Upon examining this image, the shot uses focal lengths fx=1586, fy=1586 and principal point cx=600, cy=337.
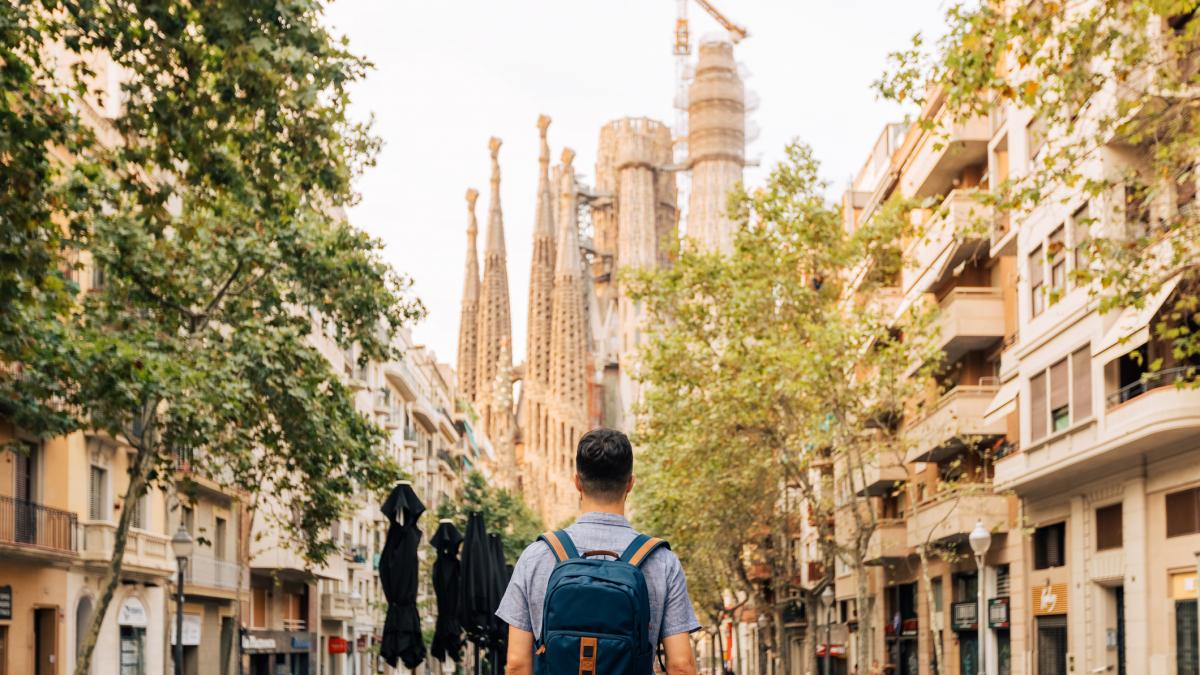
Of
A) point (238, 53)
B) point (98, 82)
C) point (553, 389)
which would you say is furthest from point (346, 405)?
point (553, 389)

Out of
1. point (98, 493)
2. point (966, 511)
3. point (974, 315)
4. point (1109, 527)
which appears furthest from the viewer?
point (974, 315)

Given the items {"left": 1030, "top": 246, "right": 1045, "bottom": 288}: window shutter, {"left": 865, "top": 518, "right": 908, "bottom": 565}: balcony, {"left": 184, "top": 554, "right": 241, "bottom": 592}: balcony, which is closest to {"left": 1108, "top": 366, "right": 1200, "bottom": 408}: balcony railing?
{"left": 1030, "top": 246, "right": 1045, "bottom": 288}: window shutter

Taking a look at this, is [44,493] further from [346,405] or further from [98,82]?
[98,82]

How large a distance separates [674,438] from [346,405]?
15112 millimetres

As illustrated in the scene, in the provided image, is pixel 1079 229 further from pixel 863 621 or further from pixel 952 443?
pixel 863 621

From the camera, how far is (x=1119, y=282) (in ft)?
46.3

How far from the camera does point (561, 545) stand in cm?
501

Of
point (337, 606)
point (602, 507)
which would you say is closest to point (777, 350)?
point (602, 507)

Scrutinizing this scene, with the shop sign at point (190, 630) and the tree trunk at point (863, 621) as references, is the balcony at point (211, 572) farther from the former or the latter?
the tree trunk at point (863, 621)

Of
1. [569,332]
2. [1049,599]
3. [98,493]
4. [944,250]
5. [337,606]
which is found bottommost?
[337,606]

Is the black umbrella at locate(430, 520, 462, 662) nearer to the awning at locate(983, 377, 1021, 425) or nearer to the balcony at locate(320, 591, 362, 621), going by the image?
the awning at locate(983, 377, 1021, 425)

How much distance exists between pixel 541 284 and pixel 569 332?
386 inches

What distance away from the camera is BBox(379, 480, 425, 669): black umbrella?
66.1 feet

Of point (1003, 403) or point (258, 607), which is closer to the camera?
point (1003, 403)
